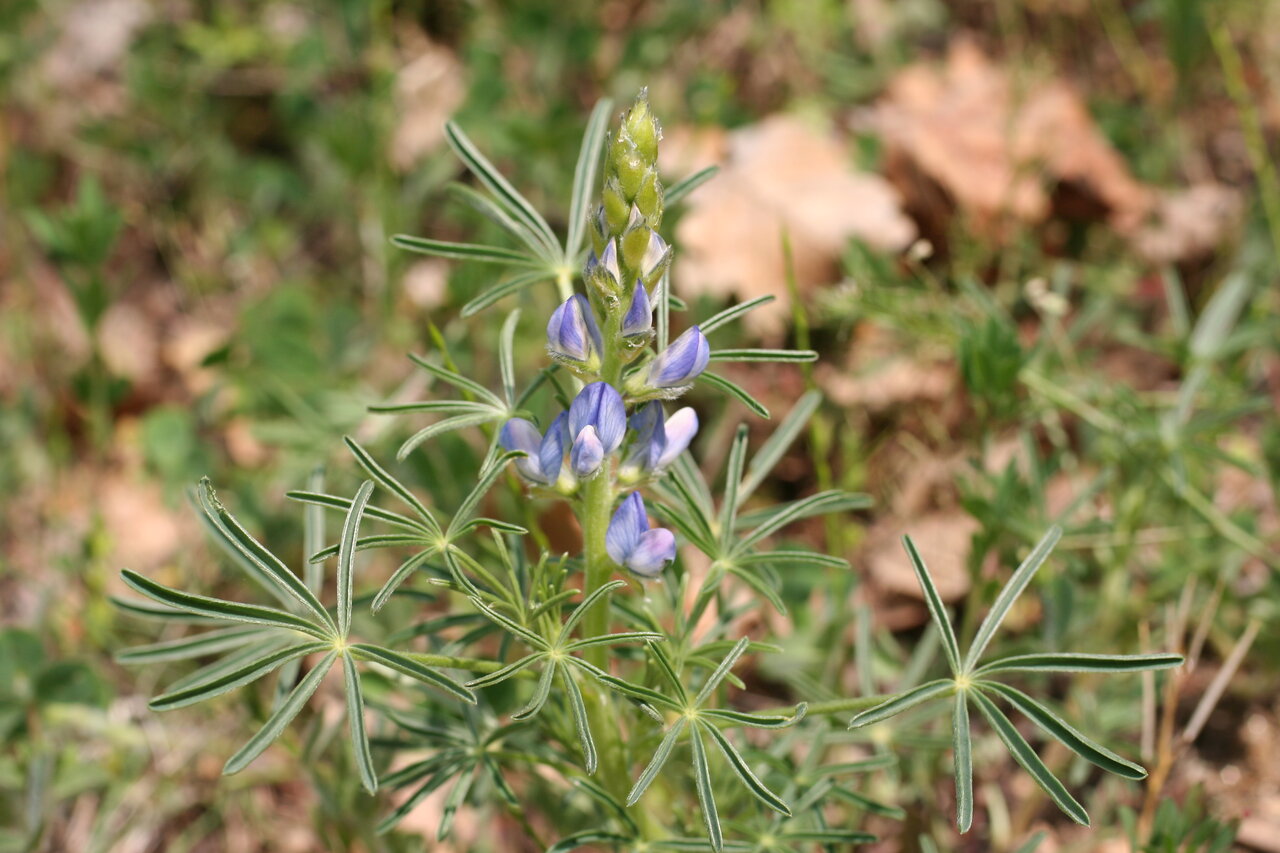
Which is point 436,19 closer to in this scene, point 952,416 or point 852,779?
point 952,416

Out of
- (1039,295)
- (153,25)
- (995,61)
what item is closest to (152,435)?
(153,25)

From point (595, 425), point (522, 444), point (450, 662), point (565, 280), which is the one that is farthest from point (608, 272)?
point (450, 662)

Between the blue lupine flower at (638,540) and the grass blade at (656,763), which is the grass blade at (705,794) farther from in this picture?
the blue lupine flower at (638,540)

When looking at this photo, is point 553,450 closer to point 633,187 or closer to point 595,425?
point 595,425

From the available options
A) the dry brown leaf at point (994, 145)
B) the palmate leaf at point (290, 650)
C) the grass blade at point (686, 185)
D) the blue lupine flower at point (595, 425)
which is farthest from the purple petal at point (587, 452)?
the dry brown leaf at point (994, 145)

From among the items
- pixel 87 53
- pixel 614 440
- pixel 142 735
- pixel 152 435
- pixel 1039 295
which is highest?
pixel 614 440

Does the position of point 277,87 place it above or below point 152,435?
above

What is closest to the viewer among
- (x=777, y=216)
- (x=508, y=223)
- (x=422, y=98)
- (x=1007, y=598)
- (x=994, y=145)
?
(x=1007, y=598)
